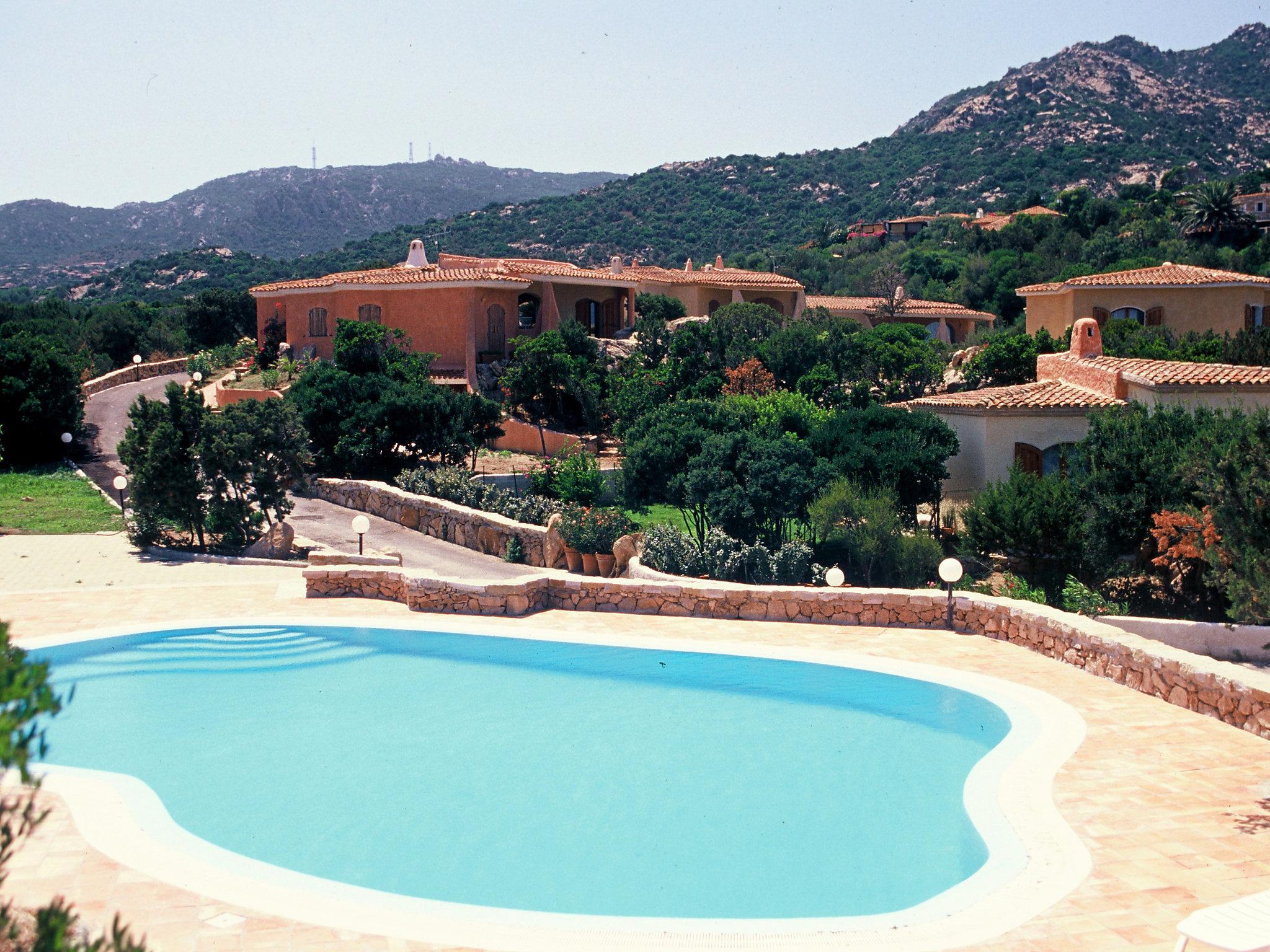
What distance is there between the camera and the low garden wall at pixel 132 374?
3962 centimetres

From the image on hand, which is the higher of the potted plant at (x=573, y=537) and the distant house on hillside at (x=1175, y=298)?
the distant house on hillside at (x=1175, y=298)

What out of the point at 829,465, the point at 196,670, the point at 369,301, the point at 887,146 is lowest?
the point at 196,670

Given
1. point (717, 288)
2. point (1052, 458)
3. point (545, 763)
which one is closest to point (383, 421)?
point (1052, 458)

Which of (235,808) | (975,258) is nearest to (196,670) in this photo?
(235,808)

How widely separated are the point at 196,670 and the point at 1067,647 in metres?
10.2

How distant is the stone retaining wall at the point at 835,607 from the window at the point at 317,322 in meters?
22.5

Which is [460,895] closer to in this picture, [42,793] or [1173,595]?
[42,793]

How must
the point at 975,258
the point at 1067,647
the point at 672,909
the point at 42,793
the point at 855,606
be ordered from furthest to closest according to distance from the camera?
1. the point at 975,258
2. the point at 855,606
3. the point at 1067,647
4. the point at 42,793
5. the point at 672,909

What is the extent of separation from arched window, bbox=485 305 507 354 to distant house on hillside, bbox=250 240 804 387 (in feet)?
0.12

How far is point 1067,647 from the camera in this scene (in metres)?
12.3

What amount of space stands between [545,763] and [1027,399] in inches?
679

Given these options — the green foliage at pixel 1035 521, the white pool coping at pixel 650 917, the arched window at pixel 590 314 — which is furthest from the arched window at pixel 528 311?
the white pool coping at pixel 650 917

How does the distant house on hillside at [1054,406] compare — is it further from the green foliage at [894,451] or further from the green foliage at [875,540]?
the green foliage at [875,540]

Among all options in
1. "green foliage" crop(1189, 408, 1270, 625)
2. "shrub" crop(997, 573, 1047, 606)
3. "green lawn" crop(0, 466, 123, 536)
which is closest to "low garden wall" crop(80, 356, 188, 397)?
"green lawn" crop(0, 466, 123, 536)
